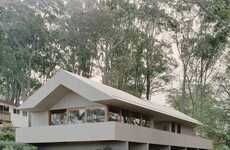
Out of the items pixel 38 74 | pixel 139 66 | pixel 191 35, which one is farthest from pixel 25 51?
pixel 191 35

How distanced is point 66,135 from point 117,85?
→ 68.8 ft

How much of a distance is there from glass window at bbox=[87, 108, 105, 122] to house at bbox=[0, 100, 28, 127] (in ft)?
68.0

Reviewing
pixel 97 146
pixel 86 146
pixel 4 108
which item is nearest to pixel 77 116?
pixel 86 146

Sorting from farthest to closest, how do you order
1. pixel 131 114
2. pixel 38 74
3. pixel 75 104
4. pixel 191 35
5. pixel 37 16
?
pixel 38 74, pixel 191 35, pixel 37 16, pixel 131 114, pixel 75 104

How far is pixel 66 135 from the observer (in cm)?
1984

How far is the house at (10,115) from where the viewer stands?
1608 inches

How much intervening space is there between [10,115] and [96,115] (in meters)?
24.4

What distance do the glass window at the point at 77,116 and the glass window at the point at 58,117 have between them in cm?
39

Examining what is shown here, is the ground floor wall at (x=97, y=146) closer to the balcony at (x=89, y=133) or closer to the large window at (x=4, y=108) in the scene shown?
the balcony at (x=89, y=133)

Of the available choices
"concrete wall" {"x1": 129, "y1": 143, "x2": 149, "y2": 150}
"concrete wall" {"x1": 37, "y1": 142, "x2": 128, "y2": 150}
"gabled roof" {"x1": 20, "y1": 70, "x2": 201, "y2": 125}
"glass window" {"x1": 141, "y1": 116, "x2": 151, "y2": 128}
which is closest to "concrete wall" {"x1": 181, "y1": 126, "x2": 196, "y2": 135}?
"glass window" {"x1": 141, "y1": 116, "x2": 151, "y2": 128}

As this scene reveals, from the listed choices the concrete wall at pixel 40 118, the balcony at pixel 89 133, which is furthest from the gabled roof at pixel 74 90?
the balcony at pixel 89 133

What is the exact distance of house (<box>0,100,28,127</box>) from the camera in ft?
134

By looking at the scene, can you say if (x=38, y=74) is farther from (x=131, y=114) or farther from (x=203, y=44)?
(x=131, y=114)

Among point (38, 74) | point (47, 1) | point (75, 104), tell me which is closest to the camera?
point (75, 104)
